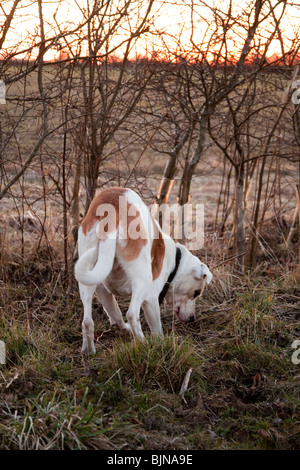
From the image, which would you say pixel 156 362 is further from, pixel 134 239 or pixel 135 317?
pixel 134 239

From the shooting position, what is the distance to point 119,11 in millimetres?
4836

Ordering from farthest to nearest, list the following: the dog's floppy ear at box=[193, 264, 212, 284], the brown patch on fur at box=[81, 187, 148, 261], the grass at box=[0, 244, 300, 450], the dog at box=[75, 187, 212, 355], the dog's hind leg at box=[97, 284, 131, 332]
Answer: the dog's floppy ear at box=[193, 264, 212, 284] < the dog's hind leg at box=[97, 284, 131, 332] < the brown patch on fur at box=[81, 187, 148, 261] < the dog at box=[75, 187, 212, 355] < the grass at box=[0, 244, 300, 450]

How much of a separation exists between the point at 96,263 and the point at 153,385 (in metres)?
0.93

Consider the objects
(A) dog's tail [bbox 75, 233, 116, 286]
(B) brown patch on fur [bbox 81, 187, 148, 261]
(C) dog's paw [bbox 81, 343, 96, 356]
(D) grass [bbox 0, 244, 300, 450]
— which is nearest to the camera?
(D) grass [bbox 0, 244, 300, 450]

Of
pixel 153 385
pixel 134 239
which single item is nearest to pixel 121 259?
pixel 134 239

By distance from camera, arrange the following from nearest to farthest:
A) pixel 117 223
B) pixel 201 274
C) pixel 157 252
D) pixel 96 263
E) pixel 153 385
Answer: pixel 153 385 < pixel 96 263 < pixel 117 223 < pixel 157 252 < pixel 201 274

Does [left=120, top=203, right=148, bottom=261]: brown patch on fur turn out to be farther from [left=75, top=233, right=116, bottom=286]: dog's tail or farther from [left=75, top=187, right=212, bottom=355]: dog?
[left=75, top=233, right=116, bottom=286]: dog's tail

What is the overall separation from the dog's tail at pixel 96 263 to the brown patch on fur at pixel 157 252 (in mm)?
699

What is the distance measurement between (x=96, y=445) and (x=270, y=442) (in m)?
1.03

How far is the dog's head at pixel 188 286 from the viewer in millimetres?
5035

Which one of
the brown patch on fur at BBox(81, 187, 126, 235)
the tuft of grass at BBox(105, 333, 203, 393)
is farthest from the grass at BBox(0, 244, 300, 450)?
the brown patch on fur at BBox(81, 187, 126, 235)

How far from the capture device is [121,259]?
13.8 ft

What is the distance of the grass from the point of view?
3.04 m

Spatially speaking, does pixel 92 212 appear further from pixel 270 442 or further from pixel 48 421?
pixel 270 442
